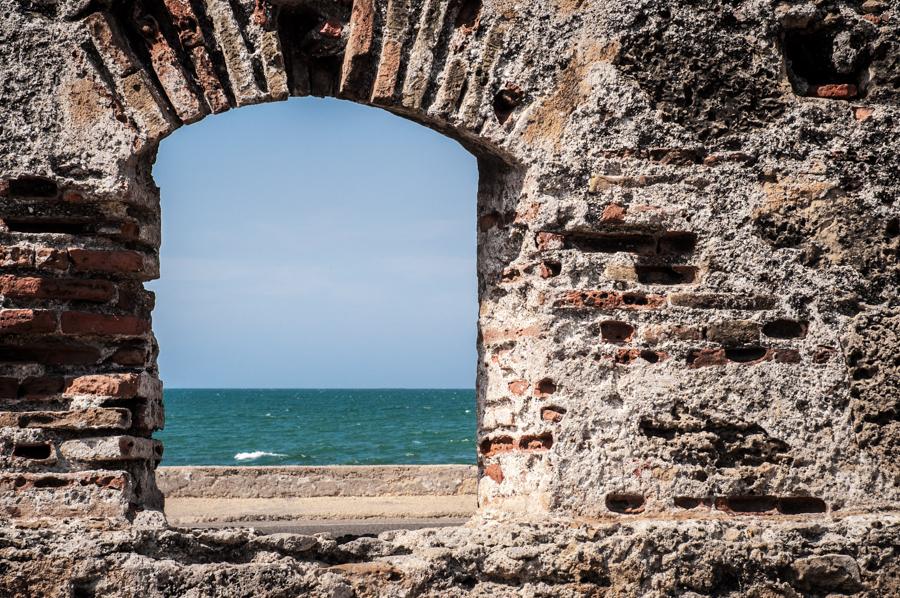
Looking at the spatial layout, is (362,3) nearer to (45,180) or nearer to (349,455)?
(45,180)

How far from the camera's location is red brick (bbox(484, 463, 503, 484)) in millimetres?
3830

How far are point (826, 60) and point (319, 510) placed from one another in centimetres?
761

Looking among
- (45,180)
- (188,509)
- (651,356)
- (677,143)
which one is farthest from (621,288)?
(188,509)

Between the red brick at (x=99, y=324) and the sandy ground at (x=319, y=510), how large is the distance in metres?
6.20

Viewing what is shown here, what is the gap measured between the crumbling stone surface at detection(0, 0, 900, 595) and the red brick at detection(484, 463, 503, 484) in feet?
0.05

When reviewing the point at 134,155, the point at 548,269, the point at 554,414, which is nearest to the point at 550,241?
the point at 548,269

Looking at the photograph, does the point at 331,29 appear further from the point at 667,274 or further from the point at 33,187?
the point at 667,274

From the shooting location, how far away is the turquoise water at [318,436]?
32.2m

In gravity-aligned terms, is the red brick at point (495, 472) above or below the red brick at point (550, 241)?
below

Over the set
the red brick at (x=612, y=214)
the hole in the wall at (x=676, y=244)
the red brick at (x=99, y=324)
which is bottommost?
the red brick at (x=99, y=324)

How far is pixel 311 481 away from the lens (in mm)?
11578

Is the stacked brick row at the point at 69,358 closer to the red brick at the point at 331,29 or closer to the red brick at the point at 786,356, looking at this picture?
the red brick at the point at 331,29

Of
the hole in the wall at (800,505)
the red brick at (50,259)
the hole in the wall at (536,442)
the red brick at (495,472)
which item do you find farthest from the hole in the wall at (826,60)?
the red brick at (50,259)

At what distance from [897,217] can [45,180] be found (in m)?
3.04
